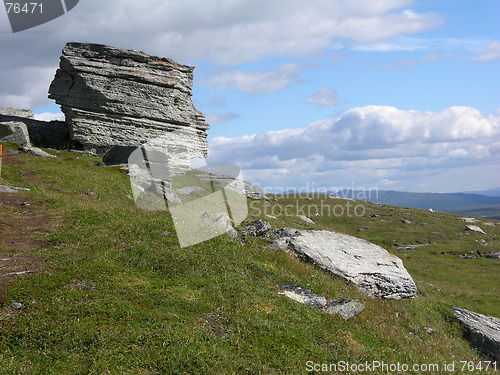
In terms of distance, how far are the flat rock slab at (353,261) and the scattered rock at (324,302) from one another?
544cm

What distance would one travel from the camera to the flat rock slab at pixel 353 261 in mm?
25281

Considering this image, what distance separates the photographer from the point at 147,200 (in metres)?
38.6

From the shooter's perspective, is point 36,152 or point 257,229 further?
point 36,152

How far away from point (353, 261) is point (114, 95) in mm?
40298

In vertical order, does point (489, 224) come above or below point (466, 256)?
below

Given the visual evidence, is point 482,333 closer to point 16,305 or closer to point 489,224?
point 16,305

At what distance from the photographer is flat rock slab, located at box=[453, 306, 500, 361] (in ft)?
77.6

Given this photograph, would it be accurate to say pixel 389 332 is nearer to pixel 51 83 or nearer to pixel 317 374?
pixel 317 374

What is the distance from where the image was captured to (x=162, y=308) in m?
15.3

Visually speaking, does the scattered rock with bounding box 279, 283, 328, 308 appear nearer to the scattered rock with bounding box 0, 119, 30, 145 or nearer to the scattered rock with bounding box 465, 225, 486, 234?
the scattered rock with bounding box 0, 119, 30, 145

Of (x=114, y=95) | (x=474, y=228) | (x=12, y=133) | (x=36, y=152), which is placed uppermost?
(x=114, y=95)

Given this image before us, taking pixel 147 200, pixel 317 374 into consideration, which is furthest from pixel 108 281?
pixel 147 200

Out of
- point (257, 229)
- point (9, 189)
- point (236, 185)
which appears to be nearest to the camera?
point (257, 229)

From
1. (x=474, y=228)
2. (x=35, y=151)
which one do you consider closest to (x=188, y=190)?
(x=35, y=151)
